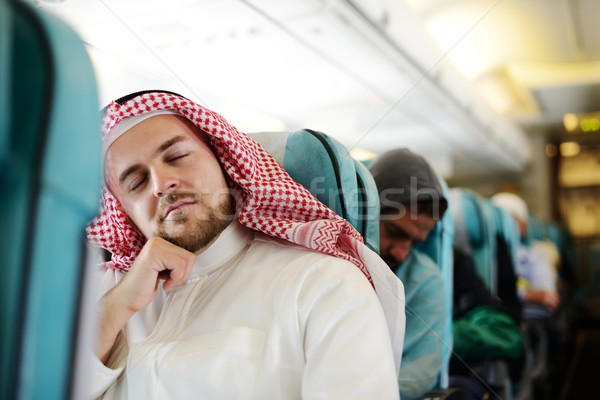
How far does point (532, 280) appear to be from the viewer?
396cm

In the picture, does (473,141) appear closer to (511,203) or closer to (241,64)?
(511,203)

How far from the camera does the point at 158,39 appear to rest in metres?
0.98

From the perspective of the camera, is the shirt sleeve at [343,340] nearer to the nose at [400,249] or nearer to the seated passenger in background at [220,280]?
the seated passenger in background at [220,280]

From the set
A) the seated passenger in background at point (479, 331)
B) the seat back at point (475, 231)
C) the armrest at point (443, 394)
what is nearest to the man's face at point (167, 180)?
the armrest at point (443, 394)

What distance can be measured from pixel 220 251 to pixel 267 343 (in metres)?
0.24

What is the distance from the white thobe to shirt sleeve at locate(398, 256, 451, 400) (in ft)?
1.16

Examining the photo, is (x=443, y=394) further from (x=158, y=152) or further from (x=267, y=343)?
(x=158, y=152)

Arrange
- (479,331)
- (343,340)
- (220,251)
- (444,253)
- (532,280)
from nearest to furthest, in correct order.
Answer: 1. (343,340)
2. (220,251)
3. (444,253)
4. (479,331)
5. (532,280)

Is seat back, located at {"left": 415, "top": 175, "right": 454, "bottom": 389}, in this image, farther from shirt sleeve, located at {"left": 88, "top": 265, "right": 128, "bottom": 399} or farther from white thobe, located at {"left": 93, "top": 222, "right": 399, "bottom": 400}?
shirt sleeve, located at {"left": 88, "top": 265, "right": 128, "bottom": 399}

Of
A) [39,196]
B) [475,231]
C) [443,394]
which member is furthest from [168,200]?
[475,231]

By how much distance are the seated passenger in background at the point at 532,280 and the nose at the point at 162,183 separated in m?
2.89

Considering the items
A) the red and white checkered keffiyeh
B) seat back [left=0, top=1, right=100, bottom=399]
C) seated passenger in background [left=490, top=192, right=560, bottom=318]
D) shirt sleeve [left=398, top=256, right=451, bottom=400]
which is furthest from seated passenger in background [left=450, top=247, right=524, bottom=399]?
seat back [left=0, top=1, right=100, bottom=399]

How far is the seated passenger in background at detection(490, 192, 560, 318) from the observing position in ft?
11.5

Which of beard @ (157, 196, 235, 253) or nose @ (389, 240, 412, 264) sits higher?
beard @ (157, 196, 235, 253)
